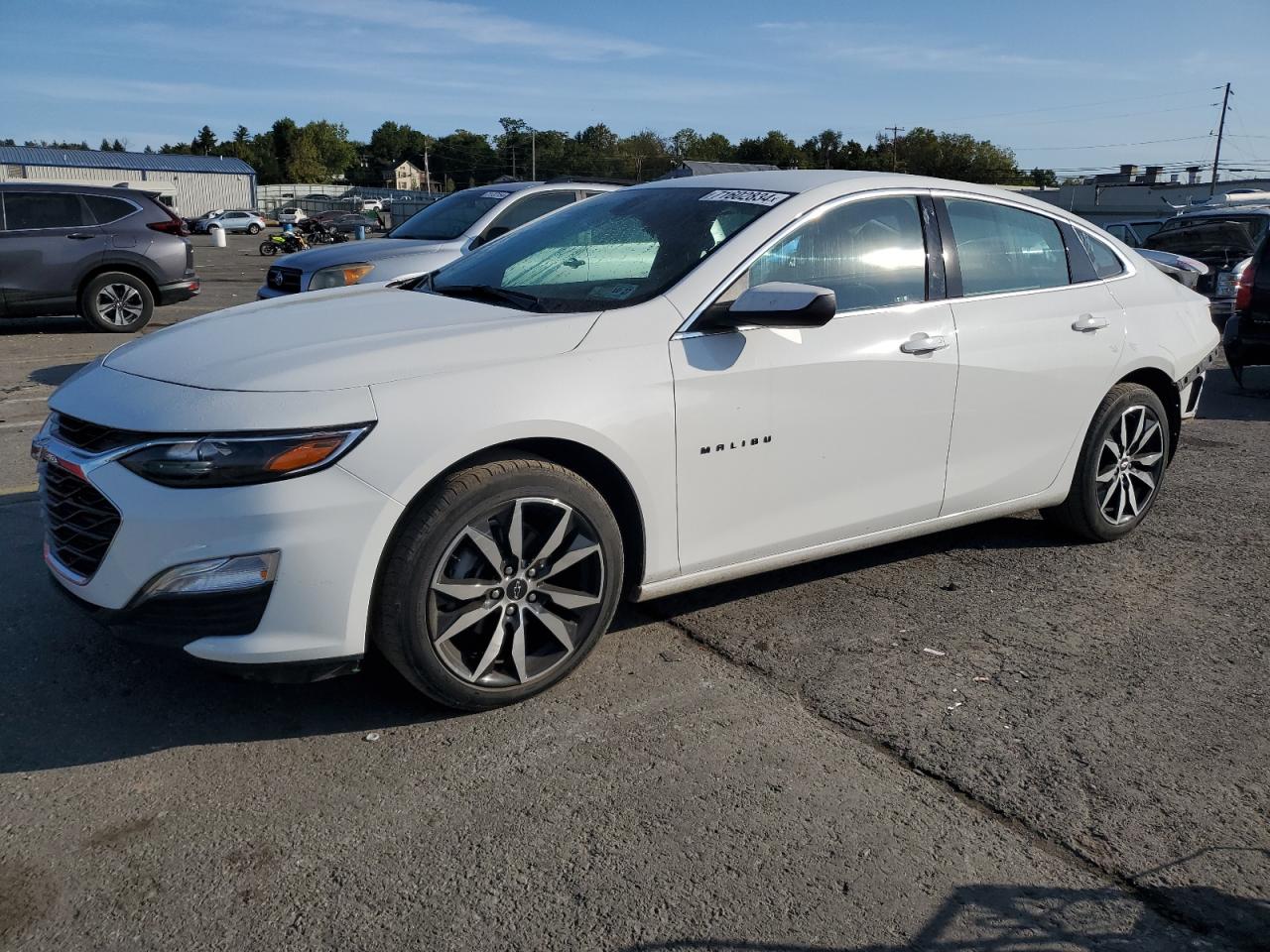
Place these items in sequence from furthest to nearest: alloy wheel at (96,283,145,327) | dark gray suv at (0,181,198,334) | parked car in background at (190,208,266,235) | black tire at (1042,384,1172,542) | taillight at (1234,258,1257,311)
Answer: parked car in background at (190,208,266,235)
alloy wheel at (96,283,145,327)
dark gray suv at (0,181,198,334)
taillight at (1234,258,1257,311)
black tire at (1042,384,1172,542)

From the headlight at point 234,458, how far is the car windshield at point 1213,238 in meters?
12.9

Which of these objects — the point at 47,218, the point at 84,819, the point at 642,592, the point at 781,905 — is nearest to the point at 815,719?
the point at 642,592

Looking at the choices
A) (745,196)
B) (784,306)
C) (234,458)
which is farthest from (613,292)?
(234,458)

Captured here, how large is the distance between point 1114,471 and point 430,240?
21.0 feet

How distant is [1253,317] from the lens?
9.32 m

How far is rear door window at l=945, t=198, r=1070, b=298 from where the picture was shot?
14.6ft

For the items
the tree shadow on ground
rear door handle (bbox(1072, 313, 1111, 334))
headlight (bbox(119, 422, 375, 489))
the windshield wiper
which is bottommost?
the tree shadow on ground

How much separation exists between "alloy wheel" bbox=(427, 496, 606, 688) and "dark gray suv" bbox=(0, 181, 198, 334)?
10453 millimetres

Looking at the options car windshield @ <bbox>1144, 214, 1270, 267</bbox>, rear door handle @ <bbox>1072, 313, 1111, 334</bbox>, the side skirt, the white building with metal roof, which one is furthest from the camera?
the white building with metal roof

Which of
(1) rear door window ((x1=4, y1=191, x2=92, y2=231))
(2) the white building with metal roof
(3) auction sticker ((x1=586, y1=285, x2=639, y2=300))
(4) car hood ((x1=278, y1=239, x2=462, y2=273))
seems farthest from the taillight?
(2) the white building with metal roof

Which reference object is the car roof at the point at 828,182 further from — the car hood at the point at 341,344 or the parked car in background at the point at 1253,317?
the parked car in background at the point at 1253,317

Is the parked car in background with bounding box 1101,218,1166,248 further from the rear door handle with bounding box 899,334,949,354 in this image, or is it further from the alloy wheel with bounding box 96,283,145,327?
the rear door handle with bounding box 899,334,949,354

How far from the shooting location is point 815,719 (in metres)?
3.41

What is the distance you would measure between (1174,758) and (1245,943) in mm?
863
